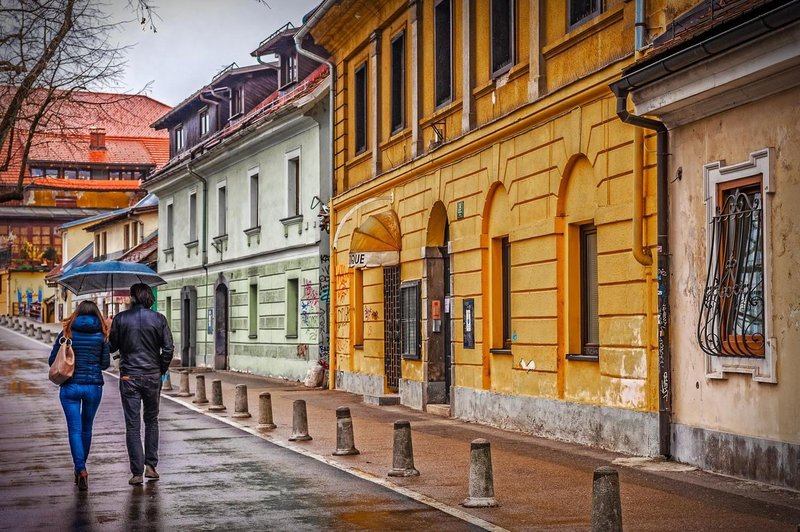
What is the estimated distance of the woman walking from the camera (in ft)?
38.9

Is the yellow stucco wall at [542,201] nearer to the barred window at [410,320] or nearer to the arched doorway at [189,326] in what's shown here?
the barred window at [410,320]

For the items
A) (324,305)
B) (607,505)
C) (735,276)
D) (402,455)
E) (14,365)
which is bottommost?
(14,365)

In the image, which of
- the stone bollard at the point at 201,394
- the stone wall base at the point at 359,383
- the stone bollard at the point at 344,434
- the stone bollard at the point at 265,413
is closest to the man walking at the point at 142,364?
the stone bollard at the point at 344,434

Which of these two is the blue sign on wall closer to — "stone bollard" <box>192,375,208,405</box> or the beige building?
the beige building

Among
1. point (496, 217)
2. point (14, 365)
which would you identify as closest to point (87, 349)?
point (496, 217)

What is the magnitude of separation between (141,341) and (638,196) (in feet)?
18.1

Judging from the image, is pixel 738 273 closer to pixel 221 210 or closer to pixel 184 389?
pixel 184 389

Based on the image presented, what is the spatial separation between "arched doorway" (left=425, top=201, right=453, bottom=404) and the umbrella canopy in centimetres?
762

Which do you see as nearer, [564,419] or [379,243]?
[564,419]

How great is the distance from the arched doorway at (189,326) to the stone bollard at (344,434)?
2831 centimetres

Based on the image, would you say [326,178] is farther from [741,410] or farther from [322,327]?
[741,410]

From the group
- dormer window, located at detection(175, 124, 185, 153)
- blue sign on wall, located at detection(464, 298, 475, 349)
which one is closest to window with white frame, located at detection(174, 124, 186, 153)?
dormer window, located at detection(175, 124, 185, 153)

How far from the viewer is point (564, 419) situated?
613 inches

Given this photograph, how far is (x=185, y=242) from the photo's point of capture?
4362cm
